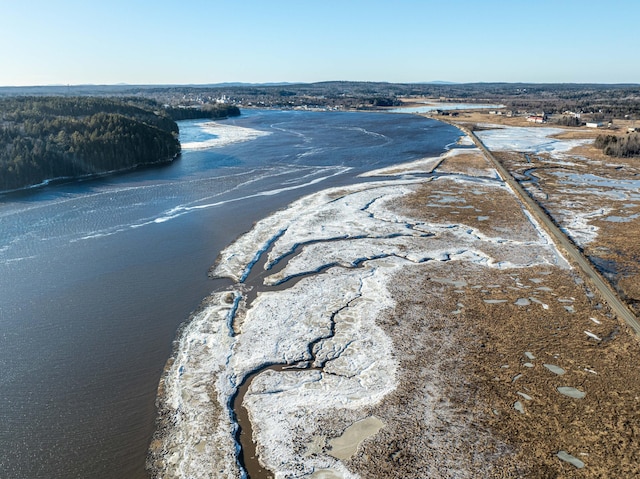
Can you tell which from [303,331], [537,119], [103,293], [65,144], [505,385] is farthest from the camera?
[537,119]

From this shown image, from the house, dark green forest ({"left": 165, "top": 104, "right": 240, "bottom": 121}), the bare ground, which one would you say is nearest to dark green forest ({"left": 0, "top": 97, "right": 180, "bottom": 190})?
the bare ground

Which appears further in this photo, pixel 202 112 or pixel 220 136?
pixel 202 112

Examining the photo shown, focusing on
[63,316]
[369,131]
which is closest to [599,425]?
[63,316]

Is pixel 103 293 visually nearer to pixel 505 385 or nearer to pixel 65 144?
pixel 505 385

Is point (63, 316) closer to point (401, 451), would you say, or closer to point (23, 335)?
point (23, 335)

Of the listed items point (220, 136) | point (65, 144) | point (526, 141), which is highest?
point (65, 144)

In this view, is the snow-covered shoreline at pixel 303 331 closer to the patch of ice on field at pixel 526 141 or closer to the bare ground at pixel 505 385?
the bare ground at pixel 505 385

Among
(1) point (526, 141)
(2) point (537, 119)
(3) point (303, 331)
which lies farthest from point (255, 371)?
(2) point (537, 119)
